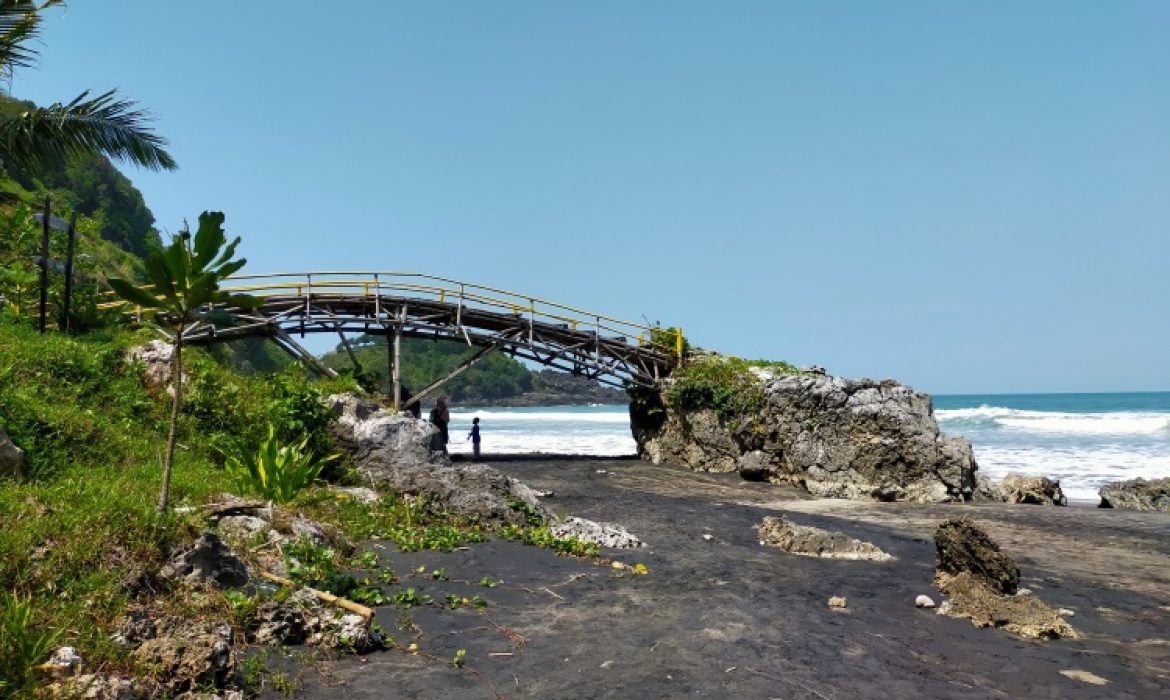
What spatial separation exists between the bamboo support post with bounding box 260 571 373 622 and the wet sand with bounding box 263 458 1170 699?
1.16 ft

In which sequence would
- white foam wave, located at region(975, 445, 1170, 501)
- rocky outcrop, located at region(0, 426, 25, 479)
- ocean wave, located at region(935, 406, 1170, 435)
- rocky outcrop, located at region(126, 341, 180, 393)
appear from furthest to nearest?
ocean wave, located at region(935, 406, 1170, 435) < white foam wave, located at region(975, 445, 1170, 501) < rocky outcrop, located at region(126, 341, 180, 393) < rocky outcrop, located at region(0, 426, 25, 479)

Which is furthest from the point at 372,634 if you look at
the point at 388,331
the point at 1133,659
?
the point at 388,331

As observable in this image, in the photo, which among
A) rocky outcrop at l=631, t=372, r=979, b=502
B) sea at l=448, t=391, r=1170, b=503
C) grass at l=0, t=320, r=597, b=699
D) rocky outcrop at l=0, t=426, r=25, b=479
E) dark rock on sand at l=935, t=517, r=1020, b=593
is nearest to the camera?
grass at l=0, t=320, r=597, b=699

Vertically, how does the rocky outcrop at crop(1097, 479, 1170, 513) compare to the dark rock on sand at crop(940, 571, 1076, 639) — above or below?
below

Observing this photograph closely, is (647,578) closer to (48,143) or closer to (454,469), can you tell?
(454,469)

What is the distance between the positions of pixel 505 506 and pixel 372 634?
5.08 meters

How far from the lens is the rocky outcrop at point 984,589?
6.75 meters

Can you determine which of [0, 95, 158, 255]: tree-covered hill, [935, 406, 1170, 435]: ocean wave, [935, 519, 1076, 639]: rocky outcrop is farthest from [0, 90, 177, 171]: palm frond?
[935, 406, 1170, 435]: ocean wave

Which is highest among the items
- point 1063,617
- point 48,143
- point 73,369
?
point 48,143

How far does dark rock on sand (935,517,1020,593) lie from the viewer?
26.3 feet

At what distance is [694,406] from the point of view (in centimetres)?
2198

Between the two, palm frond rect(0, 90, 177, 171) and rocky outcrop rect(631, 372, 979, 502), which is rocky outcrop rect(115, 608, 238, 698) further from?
rocky outcrop rect(631, 372, 979, 502)

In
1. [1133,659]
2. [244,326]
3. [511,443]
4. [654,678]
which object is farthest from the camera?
[511,443]

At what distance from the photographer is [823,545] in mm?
10094
